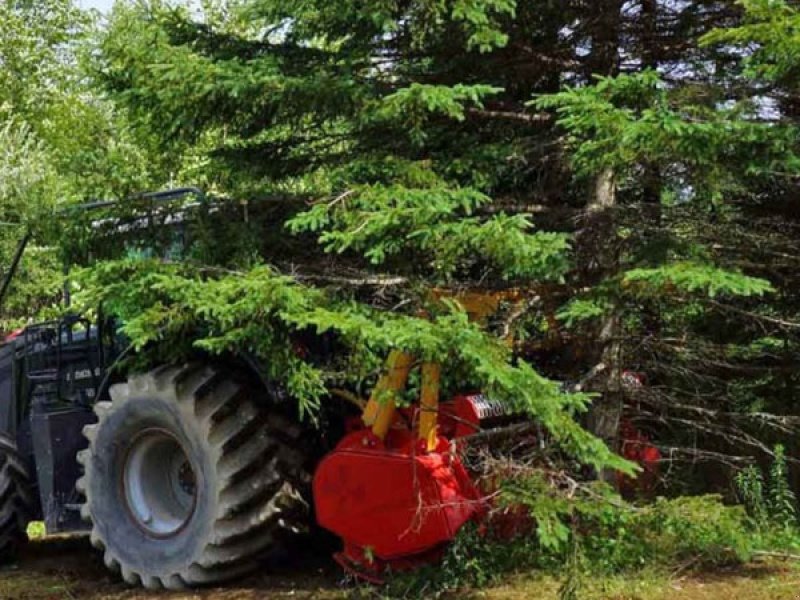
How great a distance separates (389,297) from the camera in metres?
5.33

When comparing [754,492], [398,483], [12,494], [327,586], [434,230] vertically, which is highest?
[434,230]

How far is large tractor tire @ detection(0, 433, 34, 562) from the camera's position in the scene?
22.6ft

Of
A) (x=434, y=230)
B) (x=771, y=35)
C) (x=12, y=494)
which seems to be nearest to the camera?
(x=771, y=35)

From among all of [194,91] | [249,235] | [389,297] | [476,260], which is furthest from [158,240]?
[476,260]

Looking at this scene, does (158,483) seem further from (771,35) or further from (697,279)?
(771,35)

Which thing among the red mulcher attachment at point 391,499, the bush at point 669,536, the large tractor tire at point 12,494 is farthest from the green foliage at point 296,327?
the large tractor tire at point 12,494

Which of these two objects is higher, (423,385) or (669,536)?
(423,385)

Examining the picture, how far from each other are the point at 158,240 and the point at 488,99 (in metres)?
2.14

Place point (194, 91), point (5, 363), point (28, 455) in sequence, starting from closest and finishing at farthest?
point (194, 91), point (28, 455), point (5, 363)

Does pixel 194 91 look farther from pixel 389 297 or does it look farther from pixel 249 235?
pixel 389 297

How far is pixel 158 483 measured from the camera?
6172mm

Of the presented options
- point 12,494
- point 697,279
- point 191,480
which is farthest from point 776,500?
point 12,494

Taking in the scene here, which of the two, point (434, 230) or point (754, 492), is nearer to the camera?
point (434, 230)

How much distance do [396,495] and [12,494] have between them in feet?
10.9
